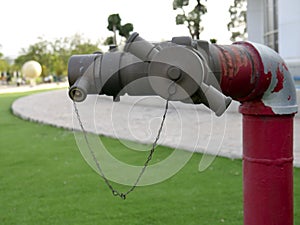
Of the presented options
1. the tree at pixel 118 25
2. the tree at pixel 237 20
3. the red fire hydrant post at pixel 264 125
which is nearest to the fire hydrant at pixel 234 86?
the red fire hydrant post at pixel 264 125

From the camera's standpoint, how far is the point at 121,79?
1.64 metres

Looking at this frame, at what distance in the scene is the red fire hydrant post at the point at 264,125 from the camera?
1817mm

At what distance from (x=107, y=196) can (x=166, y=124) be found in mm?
2121

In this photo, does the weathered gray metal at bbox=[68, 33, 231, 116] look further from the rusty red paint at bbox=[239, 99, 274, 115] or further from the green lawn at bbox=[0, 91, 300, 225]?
the green lawn at bbox=[0, 91, 300, 225]

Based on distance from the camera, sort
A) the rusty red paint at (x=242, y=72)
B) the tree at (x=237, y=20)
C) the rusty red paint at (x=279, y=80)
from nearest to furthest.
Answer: the rusty red paint at (x=242, y=72)
the rusty red paint at (x=279, y=80)
the tree at (x=237, y=20)

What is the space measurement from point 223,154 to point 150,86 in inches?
196

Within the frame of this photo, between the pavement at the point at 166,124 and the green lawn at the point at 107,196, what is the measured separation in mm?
429

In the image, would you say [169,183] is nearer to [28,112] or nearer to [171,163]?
[171,163]

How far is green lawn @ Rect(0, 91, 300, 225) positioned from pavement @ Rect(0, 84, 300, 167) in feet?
1.41

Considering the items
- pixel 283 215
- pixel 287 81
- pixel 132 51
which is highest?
pixel 132 51

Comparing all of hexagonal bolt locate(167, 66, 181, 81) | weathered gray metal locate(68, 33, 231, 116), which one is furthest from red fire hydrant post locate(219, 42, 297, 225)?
hexagonal bolt locate(167, 66, 181, 81)

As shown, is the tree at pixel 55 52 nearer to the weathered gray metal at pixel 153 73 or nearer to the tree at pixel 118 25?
the tree at pixel 118 25

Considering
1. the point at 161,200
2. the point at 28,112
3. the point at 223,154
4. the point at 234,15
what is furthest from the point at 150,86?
the point at 234,15

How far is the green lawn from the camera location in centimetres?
416
